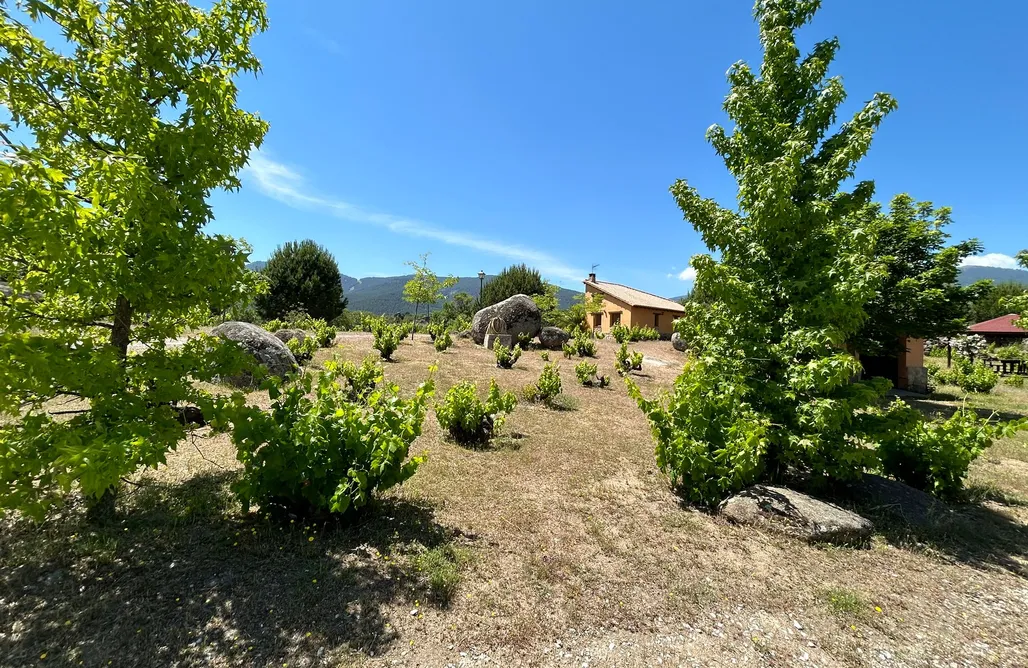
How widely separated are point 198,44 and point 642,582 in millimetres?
6612

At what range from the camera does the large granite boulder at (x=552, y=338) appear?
2267cm

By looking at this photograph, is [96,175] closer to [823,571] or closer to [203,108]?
[203,108]

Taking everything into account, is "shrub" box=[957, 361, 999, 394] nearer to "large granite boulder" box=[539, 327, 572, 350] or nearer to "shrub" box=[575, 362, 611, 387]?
"shrub" box=[575, 362, 611, 387]

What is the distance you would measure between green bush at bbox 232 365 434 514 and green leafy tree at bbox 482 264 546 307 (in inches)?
1549

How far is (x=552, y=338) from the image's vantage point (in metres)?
22.6

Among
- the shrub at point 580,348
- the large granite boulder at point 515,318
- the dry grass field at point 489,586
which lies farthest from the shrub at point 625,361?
the dry grass field at point 489,586

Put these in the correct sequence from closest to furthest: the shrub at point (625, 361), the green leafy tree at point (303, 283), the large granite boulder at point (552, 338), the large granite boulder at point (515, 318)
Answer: the shrub at point (625, 361) → the large granite boulder at point (515, 318) → the large granite boulder at point (552, 338) → the green leafy tree at point (303, 283)

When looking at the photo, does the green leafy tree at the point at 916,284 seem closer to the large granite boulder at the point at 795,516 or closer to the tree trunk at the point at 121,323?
the large granite boulder at the point at 795,516

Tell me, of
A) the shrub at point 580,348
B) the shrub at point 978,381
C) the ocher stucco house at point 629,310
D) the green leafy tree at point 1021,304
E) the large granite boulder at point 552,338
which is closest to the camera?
the green leafy tree at point 1021,304

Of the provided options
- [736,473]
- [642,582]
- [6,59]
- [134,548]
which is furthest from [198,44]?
[736,473]

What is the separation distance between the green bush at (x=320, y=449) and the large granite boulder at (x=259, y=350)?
21.5 ft

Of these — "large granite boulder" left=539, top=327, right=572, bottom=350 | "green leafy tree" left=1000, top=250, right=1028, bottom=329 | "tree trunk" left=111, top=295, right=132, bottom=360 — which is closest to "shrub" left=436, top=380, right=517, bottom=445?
"tree trunk" left=111, top=295, right=132, bottom=360

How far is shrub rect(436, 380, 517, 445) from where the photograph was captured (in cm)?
748

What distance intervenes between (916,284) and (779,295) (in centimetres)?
1067
